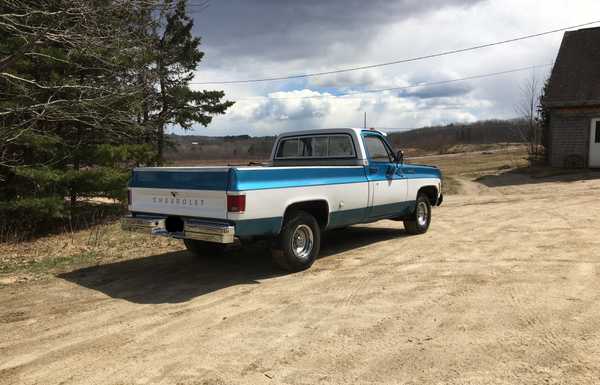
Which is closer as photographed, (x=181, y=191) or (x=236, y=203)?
(x=236, y=203)

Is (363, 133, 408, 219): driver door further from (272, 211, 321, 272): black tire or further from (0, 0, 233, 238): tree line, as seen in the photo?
(0, 0, 233, 238): tree line

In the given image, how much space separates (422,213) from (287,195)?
168 inches

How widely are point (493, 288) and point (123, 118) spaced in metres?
8.95

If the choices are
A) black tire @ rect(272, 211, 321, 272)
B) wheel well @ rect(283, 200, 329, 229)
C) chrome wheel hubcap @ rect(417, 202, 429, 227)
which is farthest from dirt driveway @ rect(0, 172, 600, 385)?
chrome wheel hubcap @ rect(417, 202, 429, 227)

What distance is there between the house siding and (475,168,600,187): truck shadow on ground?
0.99m

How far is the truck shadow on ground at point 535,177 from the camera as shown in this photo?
19922 millimetres

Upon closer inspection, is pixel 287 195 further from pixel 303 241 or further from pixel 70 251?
pixel 70 251

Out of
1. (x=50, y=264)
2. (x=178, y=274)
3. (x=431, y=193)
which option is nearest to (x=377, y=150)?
(x=431, y=193)

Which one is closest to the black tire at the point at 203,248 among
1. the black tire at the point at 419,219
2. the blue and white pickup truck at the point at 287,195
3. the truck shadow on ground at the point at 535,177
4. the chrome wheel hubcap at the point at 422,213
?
the blue and white pickup truck at the point at 287,195

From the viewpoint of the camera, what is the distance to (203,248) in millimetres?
7965

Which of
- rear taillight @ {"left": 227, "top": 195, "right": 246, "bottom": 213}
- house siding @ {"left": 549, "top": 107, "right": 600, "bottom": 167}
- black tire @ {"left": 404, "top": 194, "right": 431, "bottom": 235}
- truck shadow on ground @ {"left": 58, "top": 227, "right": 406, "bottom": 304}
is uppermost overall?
house siding @ {"left": 549, "top": 107, "right": 600, "bottom": 167}

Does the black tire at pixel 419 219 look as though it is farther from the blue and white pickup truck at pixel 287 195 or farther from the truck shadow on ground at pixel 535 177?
the truck shadow on ground at pixel 535 177

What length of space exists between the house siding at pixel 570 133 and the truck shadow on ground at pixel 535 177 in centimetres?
99

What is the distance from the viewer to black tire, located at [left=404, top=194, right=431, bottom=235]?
9383 millimetres
